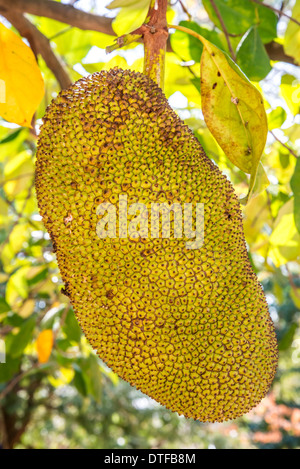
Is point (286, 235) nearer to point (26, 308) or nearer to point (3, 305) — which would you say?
point (3, 305)

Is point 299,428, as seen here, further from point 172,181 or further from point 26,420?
point 172,181

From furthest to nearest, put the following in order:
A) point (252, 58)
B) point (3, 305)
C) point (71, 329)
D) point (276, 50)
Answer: point (71, 329), point (3, 305), point (276, 50), point (252, 58)

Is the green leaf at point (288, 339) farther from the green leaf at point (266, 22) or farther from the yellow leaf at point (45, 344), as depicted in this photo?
the green leaf at point (266, 22)

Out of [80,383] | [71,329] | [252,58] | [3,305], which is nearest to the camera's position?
[252,58]

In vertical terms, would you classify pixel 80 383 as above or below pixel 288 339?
below

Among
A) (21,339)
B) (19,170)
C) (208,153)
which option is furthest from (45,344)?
(208,153)

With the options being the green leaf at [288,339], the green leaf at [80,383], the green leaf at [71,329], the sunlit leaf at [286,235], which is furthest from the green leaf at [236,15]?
the green leaf at [80,383]

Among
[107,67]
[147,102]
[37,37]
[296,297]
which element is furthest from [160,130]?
[296,297]

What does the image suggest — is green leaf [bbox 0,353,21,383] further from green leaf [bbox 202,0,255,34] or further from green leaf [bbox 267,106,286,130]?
green leaf [bbox 202,0,255,34]
